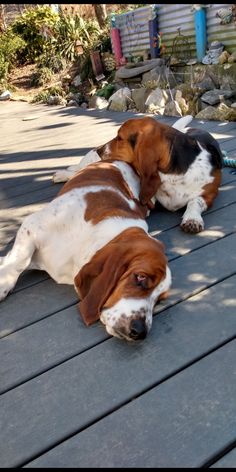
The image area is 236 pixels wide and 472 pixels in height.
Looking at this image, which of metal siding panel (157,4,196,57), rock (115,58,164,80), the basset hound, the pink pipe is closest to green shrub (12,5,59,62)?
the pink pipe

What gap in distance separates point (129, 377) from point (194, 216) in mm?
1591

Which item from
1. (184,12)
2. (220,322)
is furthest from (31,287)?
(184,12)

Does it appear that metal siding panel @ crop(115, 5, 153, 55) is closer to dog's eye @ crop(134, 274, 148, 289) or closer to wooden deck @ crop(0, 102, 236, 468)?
wooden deck @ crop(0, 102, 236, 468)

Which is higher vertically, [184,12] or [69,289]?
[184,12]

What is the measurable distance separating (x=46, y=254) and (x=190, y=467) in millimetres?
1453

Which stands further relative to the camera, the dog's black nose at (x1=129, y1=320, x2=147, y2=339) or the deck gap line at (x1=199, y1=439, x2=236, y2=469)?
the dog's black nose at (x1=129, y1=320, x2=147, y2=339)

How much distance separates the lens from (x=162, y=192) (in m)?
3.59

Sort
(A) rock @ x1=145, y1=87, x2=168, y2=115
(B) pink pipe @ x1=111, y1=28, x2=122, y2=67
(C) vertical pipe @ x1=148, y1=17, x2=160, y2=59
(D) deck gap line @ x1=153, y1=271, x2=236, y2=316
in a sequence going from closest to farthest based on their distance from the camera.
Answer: (D) deck gap line @ x1=153, y1=271, x2=236, y2=316 < (A) rock @ x1=145, y1=87, x2=168, y2=115 < (C) vertical pipe @ x1=148, y1=17, x2=160, y2=59 < (B) pink pipe @ x1=111, y1=28, x2=122, y2=67

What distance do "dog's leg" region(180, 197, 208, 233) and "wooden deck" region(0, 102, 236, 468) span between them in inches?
2.5

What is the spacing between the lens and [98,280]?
84.9 inches

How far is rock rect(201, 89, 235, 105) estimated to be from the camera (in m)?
7.84

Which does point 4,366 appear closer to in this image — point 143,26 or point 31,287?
point 31,287

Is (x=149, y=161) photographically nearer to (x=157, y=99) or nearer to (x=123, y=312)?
(x=123, y=312)

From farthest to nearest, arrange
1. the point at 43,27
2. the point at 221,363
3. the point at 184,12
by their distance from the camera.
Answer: the point at 43,27
the point at 184,12
the point at 221,363
